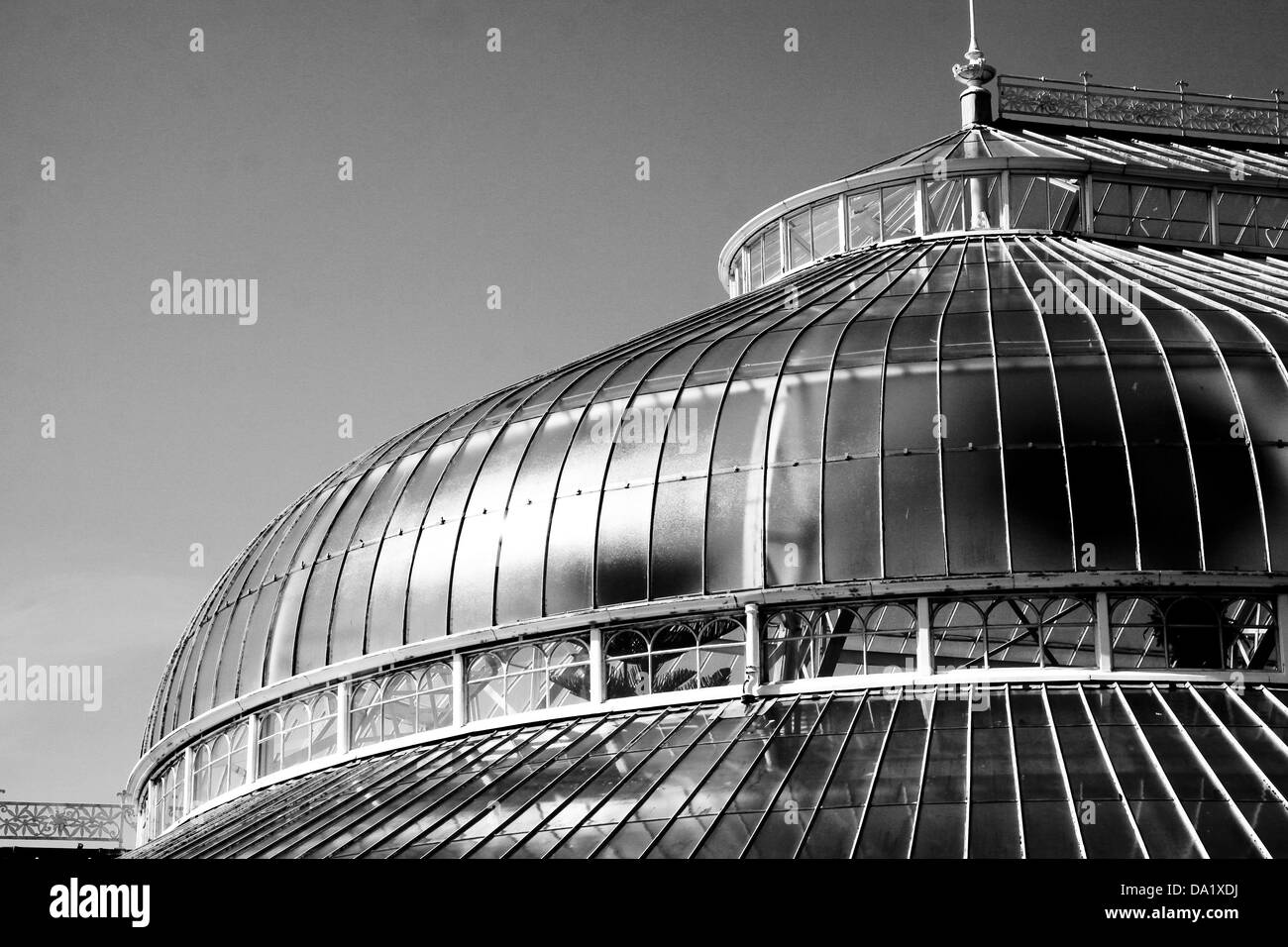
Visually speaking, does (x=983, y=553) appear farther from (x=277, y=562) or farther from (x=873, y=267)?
(x=277, y=562)

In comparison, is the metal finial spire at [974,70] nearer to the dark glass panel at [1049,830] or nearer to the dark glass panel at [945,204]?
the dark glass panel at [945,204]

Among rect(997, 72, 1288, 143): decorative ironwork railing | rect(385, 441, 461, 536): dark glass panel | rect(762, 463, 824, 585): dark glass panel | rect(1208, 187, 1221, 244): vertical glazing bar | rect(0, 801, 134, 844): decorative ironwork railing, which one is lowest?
rect(0, 801, 134, 844): decorative ironwork railing

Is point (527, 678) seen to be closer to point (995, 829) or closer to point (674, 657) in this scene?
point (674, 657)

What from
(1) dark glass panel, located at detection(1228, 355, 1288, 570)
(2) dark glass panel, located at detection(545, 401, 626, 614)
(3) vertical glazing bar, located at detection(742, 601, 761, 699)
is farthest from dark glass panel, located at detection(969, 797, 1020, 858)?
(2) dark glass panel, located at detection(545, 401, 626, 614)

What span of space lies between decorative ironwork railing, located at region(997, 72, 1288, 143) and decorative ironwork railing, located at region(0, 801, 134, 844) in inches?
1044

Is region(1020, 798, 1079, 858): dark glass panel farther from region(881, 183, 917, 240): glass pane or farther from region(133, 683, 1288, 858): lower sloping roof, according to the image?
region(881, 183, 917, 240): glass pane

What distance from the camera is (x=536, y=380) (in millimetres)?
39375

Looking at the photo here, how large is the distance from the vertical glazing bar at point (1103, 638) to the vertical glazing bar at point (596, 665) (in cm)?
722

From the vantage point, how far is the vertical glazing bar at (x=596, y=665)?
112 feet

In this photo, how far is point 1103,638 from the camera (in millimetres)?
32188

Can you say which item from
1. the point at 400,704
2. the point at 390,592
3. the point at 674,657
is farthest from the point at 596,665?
the point at 390,592

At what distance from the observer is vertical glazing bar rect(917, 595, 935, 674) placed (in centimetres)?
3234
